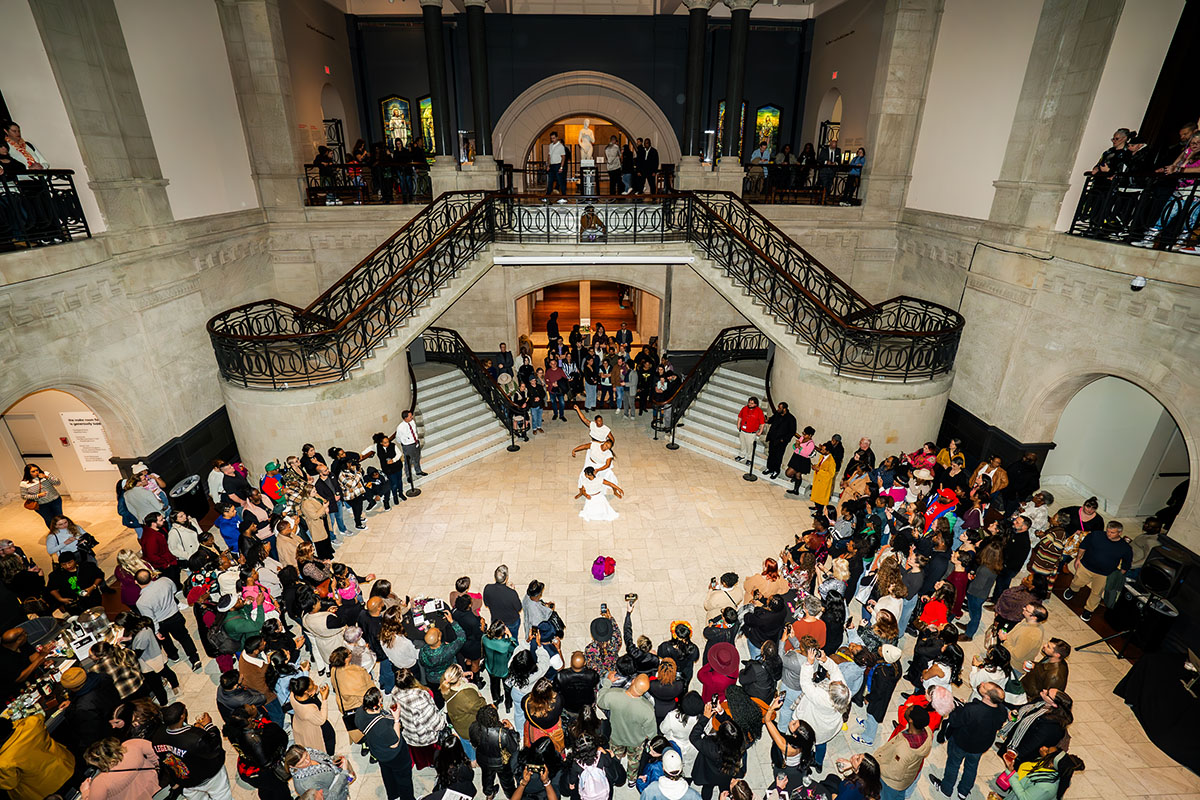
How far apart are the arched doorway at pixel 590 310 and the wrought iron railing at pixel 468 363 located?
1.53 meters

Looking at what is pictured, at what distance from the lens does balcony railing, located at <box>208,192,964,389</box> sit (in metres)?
9.75

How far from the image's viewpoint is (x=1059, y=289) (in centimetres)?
873

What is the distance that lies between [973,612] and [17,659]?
34.7 feet

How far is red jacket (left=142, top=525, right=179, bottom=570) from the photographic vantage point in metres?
7.01

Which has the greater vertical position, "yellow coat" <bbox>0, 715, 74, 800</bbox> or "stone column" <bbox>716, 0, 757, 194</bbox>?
"stone column" <bbox>716, 0, 757, 194</bbox>

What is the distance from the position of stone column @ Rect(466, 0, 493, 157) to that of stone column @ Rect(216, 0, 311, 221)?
3979mm

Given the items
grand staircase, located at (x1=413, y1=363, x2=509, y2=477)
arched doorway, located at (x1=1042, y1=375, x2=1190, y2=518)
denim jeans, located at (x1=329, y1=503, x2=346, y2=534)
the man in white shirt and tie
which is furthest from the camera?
grand staircase, located at (x1=413, y1=363, x2=509, y2=477)

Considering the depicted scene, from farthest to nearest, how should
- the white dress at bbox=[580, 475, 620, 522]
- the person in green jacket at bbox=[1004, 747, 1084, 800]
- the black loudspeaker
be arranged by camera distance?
the white dress at bbox=[580, 475, 620, 522]
the black loudspeaker
the person in green jacket at bbox=[1004, 747, 1084, 800]

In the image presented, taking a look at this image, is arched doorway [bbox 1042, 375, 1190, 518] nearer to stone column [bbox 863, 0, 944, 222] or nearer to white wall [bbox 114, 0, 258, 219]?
stone column [bbox 863, 0, 944, 222]

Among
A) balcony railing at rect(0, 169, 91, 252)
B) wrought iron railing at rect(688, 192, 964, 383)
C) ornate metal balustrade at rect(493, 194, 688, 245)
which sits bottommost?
wrought iron railing at rect(688, 192, 964, 383)

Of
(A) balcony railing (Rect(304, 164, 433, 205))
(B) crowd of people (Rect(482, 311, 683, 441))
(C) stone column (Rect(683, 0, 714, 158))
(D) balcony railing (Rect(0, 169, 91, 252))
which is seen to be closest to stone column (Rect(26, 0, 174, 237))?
(D) balcony railing (Rect(0, 169, 91, 252))

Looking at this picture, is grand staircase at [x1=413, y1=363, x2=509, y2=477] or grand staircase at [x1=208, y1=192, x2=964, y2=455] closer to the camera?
grand staircase at [x1=208, y1=192, x2=964, y2=455]

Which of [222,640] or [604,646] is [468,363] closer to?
[222,640]

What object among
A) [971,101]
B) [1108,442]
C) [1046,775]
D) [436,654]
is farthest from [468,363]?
[1108,442]
